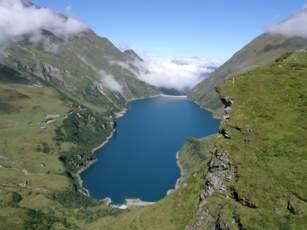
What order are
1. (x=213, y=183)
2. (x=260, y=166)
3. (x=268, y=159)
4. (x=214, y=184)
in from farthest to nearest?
(x=213, y=183) < (x=214, y=184) < (x=268, y=159) < (x=260, y=166)

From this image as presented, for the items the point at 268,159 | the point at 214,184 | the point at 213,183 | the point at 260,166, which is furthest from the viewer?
the point at 213,183

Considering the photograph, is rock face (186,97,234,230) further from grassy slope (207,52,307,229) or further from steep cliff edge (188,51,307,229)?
grassy slope (207,52,307,229)

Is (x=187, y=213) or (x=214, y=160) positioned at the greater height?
(x=214, y=160)

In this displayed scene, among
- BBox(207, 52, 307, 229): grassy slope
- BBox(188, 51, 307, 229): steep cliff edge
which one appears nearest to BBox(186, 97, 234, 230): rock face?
BBox(188, 51, 307, 229): steep cliff edge

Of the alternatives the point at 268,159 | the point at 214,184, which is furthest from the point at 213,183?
the point at 268,159

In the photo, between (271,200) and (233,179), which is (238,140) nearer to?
(233,179)

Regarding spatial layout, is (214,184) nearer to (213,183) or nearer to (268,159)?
(213,183)

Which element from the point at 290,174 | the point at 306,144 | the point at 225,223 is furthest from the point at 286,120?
the point at 225,223

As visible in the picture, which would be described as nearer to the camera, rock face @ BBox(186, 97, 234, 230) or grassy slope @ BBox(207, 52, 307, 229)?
grassy slope @ BBox(207, 52, 307, 229)
